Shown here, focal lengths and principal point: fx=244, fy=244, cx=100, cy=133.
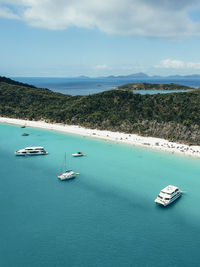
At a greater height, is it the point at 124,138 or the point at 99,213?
the point at 124,138

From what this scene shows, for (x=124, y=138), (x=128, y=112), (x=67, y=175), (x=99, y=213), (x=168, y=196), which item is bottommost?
(x=99, y=213)

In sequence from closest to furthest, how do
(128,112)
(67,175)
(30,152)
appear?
(67,175), (30,152), (128,112)

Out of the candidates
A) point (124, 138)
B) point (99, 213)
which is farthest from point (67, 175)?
point (124, 138)

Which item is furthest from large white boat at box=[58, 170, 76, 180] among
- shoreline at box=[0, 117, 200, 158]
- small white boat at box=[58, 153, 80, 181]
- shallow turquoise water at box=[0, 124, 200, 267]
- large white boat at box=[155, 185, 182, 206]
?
shoreline at box=[0, 117, 200, 158]

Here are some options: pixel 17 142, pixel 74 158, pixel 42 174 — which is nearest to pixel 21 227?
pixel 42 174

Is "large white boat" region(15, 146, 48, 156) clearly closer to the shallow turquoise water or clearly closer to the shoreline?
the shallow turquoise water

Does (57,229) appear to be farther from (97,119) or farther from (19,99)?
(19,99)

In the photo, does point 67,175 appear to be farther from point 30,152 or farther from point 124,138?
point 124,138

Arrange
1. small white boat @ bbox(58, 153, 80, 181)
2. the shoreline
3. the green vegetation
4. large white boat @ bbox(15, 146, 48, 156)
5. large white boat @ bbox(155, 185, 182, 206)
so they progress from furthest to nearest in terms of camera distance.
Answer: the green vegetation → the shoreline → large white boat @ bbox(15, 146, 48, 156) → small white boat @ bbox(58, 153, 80, 181) → large white boat @ bbox(155, 185, 182, 206)
